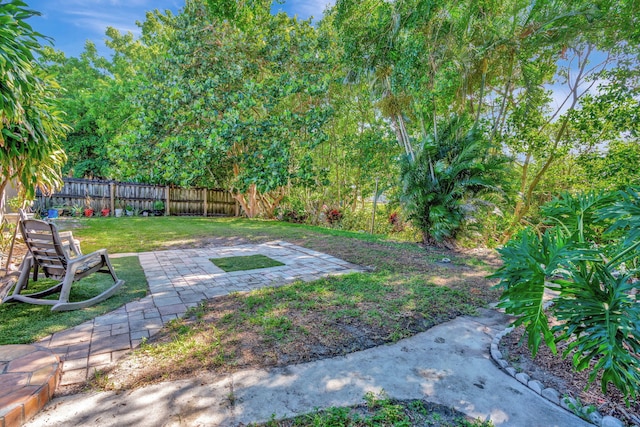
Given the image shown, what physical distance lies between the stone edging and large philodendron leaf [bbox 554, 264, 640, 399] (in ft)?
0.90

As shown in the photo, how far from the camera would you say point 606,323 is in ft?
4.80

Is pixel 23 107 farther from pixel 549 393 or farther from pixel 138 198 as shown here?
pixel 138 198

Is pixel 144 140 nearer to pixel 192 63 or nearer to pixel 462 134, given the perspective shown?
pixel 192 63

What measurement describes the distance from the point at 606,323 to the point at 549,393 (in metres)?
0.72

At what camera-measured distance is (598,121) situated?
6180 millimetres

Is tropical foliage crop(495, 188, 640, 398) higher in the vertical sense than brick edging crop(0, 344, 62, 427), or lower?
higher

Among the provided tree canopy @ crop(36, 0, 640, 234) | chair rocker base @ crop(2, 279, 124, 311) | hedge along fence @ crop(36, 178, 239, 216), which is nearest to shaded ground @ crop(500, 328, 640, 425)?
chair rocker base @ crop(2, 279, 124, 311)

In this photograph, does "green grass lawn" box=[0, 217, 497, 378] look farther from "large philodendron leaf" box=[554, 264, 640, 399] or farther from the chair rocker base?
"large philodendron leaf" box=[554, 264, 640, 399]

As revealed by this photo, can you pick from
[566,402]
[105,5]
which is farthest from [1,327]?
[105,5]

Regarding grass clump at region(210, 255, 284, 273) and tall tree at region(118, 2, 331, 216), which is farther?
tall tree at region(118, 2, 331, 216)

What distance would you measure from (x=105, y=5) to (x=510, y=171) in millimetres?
9655

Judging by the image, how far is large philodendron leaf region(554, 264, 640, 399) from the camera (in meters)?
1.37

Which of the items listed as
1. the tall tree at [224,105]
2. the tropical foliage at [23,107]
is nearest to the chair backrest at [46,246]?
the tropical foliage at [23,107]

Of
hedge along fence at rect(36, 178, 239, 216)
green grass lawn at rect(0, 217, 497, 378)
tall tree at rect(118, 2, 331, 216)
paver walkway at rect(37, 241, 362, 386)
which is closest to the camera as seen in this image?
paver walkway at rect(37, 241, 362, 386)
